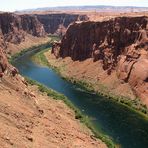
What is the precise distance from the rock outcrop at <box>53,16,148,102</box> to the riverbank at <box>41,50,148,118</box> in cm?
285

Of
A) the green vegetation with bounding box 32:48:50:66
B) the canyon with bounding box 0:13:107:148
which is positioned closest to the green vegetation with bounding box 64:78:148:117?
the canyon with bounding box 0:13:107:148

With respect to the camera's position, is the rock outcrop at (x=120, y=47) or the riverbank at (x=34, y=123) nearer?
the riverbank at (x=34, y=123)

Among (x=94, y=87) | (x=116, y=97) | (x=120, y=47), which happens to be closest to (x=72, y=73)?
(x=120, y=47)

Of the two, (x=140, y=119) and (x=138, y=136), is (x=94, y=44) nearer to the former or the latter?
(x=140, y=119)

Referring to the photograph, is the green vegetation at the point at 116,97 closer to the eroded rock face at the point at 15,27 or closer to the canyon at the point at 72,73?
the canyon at the point at 72,73

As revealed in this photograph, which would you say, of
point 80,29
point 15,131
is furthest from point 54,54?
point 15,131

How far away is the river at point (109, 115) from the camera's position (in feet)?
185

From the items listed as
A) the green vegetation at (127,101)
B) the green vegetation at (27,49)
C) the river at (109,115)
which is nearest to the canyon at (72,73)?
the green vegetation at (127,101)

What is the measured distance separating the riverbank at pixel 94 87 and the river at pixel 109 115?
4.87 ft

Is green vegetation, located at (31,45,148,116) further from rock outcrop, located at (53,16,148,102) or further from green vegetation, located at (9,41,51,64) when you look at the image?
green vegetation, located at (9,41,51,64)

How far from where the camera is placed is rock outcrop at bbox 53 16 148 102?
82062 mm

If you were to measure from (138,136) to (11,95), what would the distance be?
1912 centimetres

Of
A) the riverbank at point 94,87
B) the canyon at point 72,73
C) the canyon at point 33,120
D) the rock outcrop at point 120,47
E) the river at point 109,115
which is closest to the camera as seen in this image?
the canyon at point 33,120

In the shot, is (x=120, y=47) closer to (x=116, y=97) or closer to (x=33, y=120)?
(x=116, y=97)
